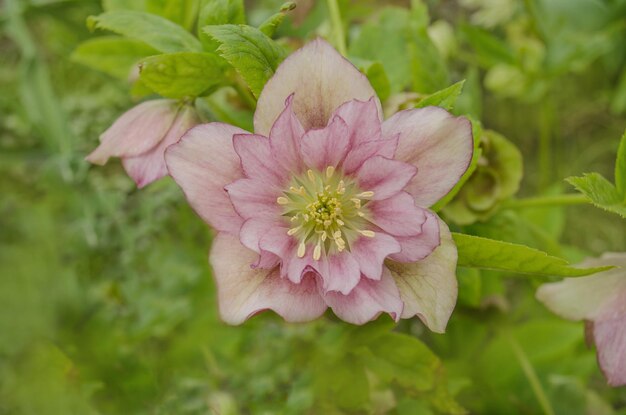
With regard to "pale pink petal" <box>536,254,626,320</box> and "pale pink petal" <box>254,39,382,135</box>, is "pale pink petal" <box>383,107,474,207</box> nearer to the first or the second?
"pale pink petal" <box>254,39,382,135</box>

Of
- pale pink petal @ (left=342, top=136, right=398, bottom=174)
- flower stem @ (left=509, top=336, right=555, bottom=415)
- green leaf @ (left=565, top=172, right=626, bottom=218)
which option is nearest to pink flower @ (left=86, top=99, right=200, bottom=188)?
pale pink petal @ (left=342, top=136, right=398, bottom=174)

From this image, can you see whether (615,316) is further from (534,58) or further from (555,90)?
(555,90)

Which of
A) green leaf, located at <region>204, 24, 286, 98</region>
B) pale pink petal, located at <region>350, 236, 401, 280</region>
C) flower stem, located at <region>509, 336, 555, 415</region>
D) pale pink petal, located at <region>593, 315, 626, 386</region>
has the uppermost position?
green leaf, located at <region>204, 24, 286, 98</region>

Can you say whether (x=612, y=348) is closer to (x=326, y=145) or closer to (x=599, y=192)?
(x=599, y=192)

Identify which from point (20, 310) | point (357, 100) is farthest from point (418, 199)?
point (20, 310)

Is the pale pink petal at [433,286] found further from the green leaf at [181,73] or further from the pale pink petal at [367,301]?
the green leaf at [181,73]

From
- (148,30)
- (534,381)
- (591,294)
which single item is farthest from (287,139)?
(534,381)

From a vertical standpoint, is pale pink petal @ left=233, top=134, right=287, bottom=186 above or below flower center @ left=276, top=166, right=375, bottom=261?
above
